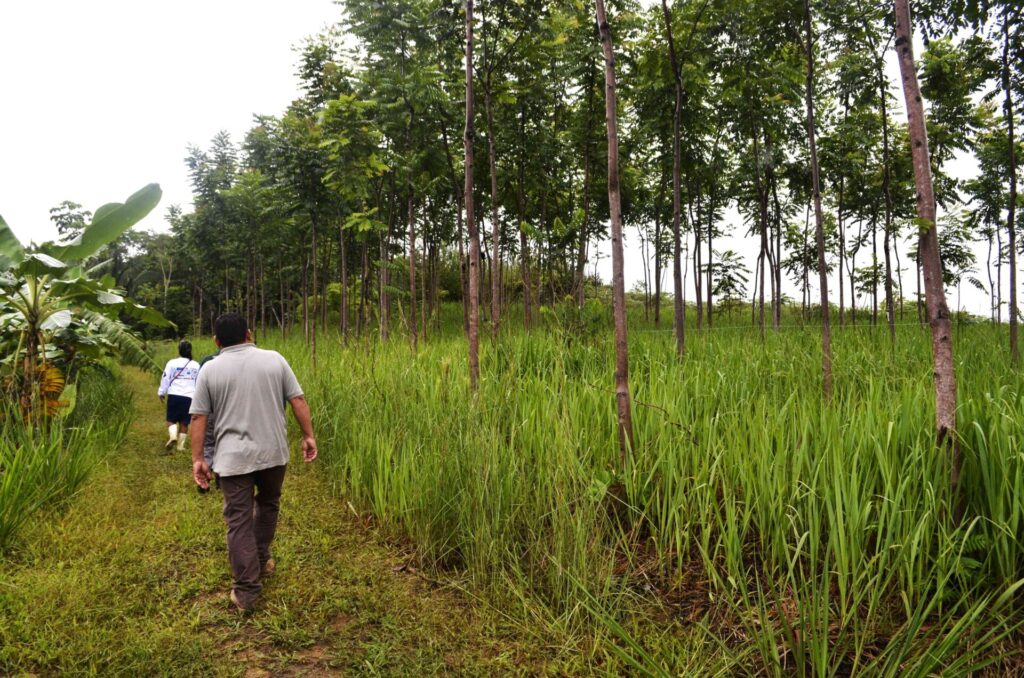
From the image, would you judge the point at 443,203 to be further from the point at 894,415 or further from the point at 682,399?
the point at 894,415

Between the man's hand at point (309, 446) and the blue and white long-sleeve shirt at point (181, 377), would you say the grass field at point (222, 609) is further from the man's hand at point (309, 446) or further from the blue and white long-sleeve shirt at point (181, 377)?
the blue and white long-sleeve shirt at point (181, 377)

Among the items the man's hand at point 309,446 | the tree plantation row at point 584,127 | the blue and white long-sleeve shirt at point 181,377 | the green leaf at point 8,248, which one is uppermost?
the tree plantation row at point 584,127

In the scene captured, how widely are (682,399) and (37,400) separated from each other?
236 inches

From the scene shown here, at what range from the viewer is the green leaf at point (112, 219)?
5.71 m

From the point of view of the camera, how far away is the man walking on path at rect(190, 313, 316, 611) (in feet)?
11.1

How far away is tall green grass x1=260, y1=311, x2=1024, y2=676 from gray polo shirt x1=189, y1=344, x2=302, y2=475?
107cm

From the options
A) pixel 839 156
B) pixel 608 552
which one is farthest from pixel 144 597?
pixel 839 156

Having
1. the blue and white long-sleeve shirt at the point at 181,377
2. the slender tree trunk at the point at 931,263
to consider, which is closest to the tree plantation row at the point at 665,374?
the slender tree trunk at the point at 931,263

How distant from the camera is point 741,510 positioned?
3268 mm

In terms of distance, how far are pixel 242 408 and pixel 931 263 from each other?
12.7 ft

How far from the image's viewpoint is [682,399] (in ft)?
14.3

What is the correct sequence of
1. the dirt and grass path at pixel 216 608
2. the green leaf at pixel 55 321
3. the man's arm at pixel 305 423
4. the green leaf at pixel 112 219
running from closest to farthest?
the dirt and grass path at pixel 216 608 → the man's arm at pixel 305 423 → the green leaf at pixel 55 321 → the green leaf at pixel 112 219

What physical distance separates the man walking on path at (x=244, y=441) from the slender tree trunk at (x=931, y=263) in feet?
12.0

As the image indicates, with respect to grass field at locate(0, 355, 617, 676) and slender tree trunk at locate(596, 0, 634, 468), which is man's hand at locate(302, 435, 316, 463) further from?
slender tree trunk at locate(596, 0, 634, 468)
